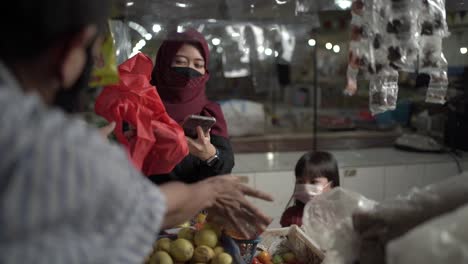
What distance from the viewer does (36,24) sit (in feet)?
2.21

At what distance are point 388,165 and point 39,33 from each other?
9.84 ft

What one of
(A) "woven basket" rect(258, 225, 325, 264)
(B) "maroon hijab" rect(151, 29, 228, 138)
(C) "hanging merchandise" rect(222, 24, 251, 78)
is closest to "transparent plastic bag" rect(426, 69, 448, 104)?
(A) "woven basket" rect(258, 225, 325, 264)

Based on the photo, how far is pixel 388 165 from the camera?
3.35 metres

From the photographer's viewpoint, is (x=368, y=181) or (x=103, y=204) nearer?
(x=103, y=204)

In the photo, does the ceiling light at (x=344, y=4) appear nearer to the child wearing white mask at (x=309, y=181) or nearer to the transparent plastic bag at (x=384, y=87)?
the transparent plastic bag at (x=384, y=87)

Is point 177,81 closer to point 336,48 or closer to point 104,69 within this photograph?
point 104,69

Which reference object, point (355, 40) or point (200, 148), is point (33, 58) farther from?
point (355, 40)

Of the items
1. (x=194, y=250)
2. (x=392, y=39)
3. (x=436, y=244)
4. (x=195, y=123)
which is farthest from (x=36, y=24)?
(x=392, y=39)

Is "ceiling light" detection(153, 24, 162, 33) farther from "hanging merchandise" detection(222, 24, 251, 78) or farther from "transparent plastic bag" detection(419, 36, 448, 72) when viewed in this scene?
"hanging merchandise" detection(222, 24, 251, 78)

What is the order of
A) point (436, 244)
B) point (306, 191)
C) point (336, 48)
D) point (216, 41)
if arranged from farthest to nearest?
point (336, 48) → point (216, 41) → point (306, 191) → point (436, 244)

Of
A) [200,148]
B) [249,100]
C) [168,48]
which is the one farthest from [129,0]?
[249,100]

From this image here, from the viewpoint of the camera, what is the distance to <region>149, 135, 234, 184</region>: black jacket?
68.3 inches

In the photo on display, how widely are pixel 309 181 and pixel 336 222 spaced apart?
3.10 feet

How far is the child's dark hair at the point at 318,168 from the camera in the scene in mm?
2268
